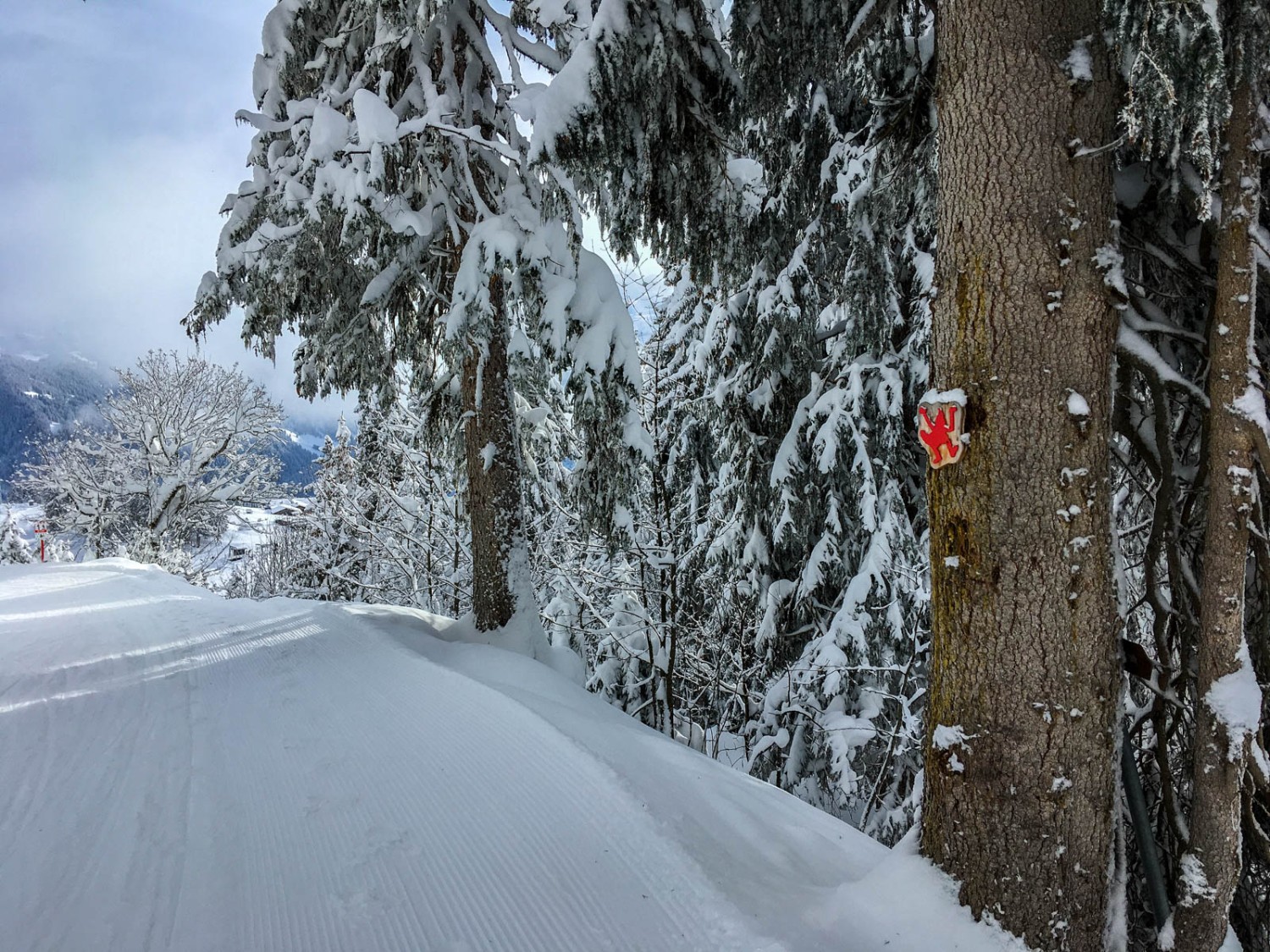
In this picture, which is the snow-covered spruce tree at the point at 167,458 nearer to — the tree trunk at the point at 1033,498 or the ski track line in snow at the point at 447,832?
the ski track line in snow at the point at 447,832

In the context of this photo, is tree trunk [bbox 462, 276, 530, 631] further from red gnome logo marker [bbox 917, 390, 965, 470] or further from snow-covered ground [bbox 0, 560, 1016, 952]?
red gnome logo marker [bbox 917, 390, 965, 470]

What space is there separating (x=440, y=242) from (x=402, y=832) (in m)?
5.24

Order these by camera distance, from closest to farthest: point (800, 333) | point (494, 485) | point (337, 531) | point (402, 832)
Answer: point (402, 832) < point (494, 485) < point (800, 333) < point (337, 531)

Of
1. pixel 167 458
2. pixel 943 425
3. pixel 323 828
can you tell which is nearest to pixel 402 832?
pixel 323 828

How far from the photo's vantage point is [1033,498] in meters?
2.15

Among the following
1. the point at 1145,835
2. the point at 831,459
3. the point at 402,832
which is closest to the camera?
the point at 1145,835

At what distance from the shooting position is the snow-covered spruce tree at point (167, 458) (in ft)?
71.3

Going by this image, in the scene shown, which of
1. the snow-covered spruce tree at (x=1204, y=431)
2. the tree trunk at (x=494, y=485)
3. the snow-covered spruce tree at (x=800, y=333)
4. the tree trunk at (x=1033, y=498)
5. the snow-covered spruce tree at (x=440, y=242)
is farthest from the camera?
the tree trunk at (x=494, y=485)

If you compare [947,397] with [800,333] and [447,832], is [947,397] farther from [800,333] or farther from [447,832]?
[800,333]

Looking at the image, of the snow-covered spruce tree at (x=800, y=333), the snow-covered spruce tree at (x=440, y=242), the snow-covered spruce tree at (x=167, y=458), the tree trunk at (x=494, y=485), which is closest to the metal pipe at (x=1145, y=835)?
the snow-covered spruce tree at (x=800, y=333)

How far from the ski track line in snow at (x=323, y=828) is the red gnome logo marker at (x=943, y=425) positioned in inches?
67.9

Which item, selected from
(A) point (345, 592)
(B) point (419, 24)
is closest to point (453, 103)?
(B) point (419, 24)

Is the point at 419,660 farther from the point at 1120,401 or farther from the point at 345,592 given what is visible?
the point at 345,592

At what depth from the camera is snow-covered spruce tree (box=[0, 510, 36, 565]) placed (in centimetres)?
2830
